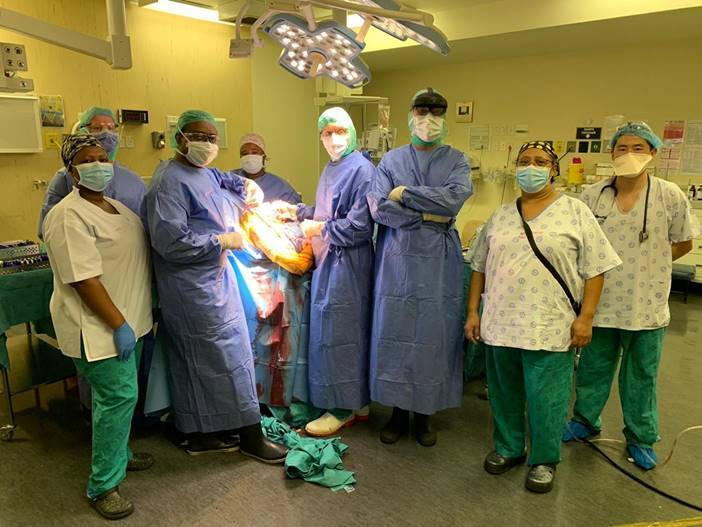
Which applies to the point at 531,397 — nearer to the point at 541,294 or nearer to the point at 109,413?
the point at 541,294

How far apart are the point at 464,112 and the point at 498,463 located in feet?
15.6

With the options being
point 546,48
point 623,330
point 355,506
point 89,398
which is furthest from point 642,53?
point 89,398

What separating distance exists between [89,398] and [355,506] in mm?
1400

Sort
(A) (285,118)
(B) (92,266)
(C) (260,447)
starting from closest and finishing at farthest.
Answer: (B) (92,266) → (C) (260,447) → (A) (285,118)

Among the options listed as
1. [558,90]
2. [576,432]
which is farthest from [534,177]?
[558,90]

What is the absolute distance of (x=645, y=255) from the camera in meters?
2.24

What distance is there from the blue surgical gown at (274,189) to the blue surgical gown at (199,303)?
0.43 m

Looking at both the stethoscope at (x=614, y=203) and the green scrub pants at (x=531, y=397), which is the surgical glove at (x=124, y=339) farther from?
the stethoscope at (x=614, y=203)

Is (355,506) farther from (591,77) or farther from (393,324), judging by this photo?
(591,77)

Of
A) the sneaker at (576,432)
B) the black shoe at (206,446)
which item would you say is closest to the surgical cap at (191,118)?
the black shoe at (206,446)

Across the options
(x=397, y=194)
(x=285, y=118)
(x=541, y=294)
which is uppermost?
(x=285, y=118)

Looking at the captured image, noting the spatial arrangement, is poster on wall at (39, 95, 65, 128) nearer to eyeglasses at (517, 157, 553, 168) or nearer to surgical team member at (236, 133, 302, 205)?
surgical team member at (236, 133, 302, 205)

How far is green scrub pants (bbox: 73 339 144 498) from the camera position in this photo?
1.94 meters

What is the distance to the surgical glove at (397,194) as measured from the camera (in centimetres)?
230
